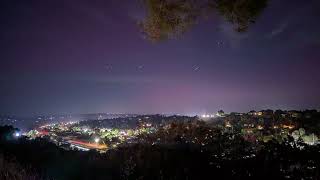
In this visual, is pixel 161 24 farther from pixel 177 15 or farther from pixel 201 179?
pixel 201 179

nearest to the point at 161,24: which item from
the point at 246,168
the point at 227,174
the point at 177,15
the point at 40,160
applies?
the point at 177,15

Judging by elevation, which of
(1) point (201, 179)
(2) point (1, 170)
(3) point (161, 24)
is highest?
(3) point (161, 24)

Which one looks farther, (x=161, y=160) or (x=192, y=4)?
(x=161, y=160)

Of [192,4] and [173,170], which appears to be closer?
[192,4]

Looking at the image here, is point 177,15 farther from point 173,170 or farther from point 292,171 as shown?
point 292,171

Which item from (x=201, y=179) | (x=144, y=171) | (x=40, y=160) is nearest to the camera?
(x=201, y=179)

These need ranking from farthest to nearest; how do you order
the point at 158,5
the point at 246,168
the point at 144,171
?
the point at 246,168 → the point at 144,171 → the point at 158,5

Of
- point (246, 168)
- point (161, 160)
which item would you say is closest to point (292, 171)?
point (246, 168)

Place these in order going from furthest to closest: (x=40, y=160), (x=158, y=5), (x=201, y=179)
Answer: (x=40, y=160), (x=201, y=179), (x=158, y=5)

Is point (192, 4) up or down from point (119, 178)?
up
